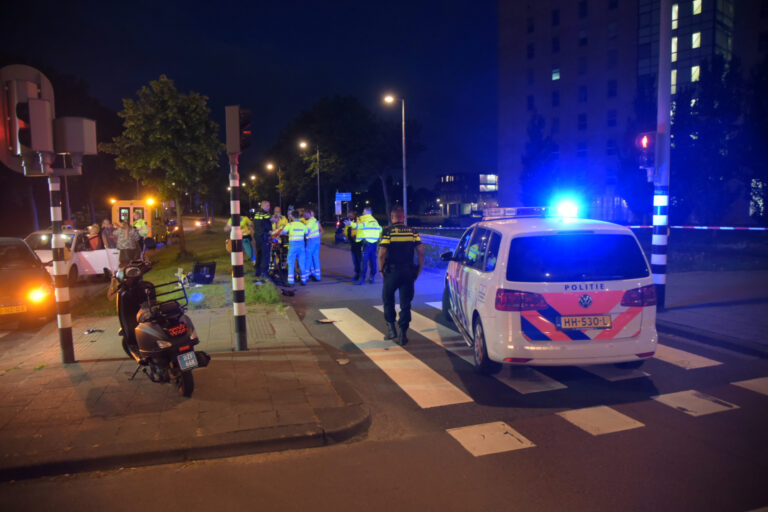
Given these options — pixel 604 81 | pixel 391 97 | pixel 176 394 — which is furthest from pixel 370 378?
pixel 604 81

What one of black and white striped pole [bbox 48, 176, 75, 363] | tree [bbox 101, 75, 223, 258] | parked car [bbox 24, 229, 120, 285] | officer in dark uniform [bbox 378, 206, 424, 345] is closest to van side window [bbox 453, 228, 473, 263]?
officer in dark uniform [bbox 378, 206, 424, 345]

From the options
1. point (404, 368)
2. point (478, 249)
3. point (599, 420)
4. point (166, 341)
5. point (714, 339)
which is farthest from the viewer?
point (714, 339)

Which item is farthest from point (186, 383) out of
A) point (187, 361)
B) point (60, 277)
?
point (60, 277)

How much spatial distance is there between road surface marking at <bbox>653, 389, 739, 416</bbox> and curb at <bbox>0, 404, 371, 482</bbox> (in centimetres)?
304

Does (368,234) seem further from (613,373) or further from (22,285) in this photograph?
(613,373)

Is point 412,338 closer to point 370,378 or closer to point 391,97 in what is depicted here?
point 370,378

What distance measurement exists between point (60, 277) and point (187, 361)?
94.4 inches

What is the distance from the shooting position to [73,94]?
4019 cm

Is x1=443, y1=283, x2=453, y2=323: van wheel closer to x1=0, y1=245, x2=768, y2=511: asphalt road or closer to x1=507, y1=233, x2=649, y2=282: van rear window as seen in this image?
x1=0, y1=245, x2=768, y2=511: asphalt road

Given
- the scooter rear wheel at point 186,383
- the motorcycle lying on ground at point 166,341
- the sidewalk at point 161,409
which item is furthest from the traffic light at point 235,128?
the scooter rear wheel at point 186,383

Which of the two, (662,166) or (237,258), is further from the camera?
(662,166)

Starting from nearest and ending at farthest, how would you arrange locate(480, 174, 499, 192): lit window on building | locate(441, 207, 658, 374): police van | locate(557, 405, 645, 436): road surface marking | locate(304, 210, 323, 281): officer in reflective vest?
locate(557, 405, 645, 436): road surface marking
locate(441, 207, 658, 374): police van
locate(304, 210, 323, 281): officer in reflective vest
locate(480, 174, 499, 192): lit window on building

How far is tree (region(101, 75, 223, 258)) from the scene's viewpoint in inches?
767

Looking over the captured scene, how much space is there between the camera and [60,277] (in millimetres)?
6523
